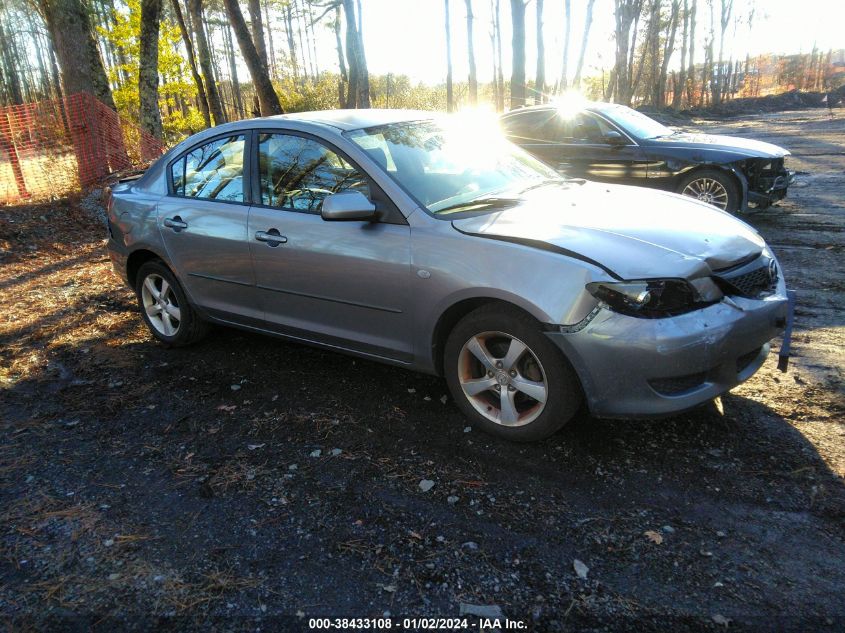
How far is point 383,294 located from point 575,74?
35.1 meters

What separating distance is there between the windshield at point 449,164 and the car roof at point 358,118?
0.08 metres

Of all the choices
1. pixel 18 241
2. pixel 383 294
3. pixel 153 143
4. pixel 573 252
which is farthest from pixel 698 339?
pixel 153 143

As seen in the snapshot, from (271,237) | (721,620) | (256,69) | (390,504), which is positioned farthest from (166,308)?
(256,69)

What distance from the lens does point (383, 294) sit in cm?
362

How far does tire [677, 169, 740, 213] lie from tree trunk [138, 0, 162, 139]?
12838mm

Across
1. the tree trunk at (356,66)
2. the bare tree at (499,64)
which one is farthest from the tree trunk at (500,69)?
the tree trunk at (356,66)

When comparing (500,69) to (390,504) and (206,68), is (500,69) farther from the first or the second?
(390,504)

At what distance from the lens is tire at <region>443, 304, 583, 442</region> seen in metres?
3.08

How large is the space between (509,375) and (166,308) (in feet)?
10.5

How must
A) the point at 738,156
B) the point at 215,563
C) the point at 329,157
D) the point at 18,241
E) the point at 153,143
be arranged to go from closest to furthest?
1. the point at 215,563
2. the point at 329,157
3. the point at 738,156
4. the point at 18,241
5. the point at 153,143

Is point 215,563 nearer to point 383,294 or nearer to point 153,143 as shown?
point 383,294

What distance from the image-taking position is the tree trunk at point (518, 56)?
20.5 metres

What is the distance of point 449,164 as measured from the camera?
402cm

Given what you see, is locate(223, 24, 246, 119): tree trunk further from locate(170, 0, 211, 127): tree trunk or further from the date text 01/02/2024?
the date text 01/02/2024
